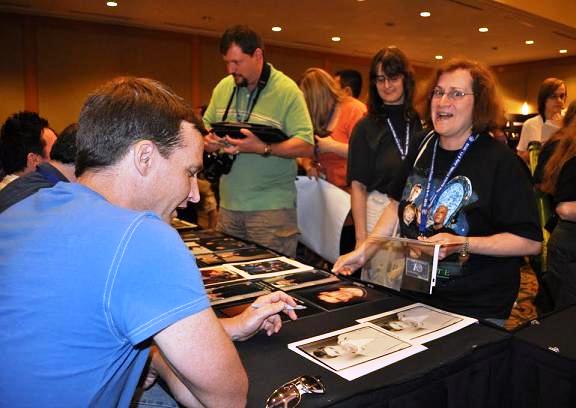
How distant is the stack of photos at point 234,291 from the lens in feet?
4.52

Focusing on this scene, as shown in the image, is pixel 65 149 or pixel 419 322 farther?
pixel 65 149

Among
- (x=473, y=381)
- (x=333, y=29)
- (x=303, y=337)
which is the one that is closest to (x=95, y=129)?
(x=303, y=337)

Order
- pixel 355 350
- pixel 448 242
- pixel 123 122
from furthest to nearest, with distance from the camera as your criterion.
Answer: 1. pixel 448 242
2. pixel 355 350
3. pixel 123 122

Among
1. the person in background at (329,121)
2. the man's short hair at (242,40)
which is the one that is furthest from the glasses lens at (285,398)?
the person in background at (329,121)

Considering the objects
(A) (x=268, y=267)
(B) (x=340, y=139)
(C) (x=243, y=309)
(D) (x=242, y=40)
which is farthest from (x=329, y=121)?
(C) (x=243, y=309)

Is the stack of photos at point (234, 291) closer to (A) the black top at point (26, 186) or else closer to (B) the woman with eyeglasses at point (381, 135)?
(A) the black top at point (26, 186)

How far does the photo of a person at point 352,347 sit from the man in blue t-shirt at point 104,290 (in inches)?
11.0

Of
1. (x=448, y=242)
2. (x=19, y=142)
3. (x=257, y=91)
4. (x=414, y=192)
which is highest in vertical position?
(x=257, y=91)

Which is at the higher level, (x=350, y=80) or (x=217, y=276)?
(x=350, y=80)

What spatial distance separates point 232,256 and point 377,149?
917 mm

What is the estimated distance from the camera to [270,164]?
7.95 ft

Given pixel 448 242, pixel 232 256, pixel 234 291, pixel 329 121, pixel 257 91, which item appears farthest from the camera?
pixel 329 121

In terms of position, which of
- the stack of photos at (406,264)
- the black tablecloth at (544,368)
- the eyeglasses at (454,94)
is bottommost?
the black tablecloth at (544,368)

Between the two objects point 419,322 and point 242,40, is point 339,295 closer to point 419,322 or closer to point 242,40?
point 419,322
